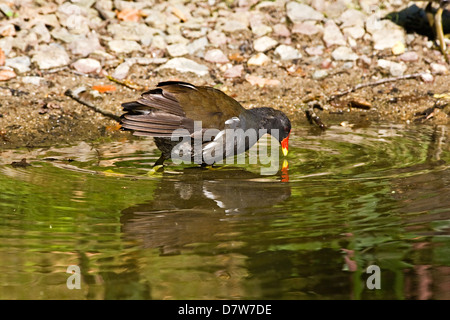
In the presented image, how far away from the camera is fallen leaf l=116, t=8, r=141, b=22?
26.3 feet

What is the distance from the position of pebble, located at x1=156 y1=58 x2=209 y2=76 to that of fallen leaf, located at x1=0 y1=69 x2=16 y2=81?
5.19 feet

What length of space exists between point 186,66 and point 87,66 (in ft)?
3.66

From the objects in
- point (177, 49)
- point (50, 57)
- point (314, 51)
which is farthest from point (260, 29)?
point (50, 57)

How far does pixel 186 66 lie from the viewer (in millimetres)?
7504

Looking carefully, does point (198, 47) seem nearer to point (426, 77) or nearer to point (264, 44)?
point (264, 44)

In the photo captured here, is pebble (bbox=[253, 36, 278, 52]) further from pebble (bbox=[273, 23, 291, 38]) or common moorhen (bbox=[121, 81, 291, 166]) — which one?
common moorhen (bbox=[121, 81, 291, 166])

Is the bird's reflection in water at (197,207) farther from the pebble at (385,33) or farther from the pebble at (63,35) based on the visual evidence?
the pebble at (385,33)

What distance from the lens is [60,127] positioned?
638cm

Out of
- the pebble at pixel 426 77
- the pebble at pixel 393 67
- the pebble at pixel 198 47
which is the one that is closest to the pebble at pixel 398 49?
the pebble at pixel 393 67

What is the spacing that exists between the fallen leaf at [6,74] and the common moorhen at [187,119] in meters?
2.60
